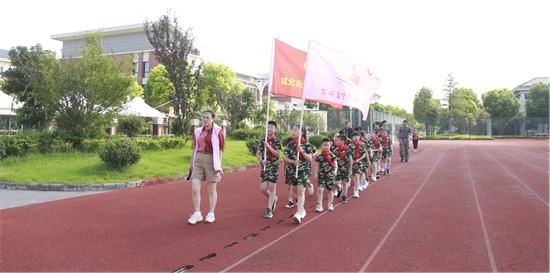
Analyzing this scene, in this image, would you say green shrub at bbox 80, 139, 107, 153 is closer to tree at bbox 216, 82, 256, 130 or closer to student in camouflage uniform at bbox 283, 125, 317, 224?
student in camouflage uniform at bbox 283, 125, 317, 224

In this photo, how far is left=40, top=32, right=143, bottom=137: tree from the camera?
12.5 meters

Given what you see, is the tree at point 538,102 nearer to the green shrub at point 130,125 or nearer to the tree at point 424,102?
the tree at point 424,102

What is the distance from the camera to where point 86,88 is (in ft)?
41.9

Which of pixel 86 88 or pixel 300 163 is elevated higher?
pixel 86 88

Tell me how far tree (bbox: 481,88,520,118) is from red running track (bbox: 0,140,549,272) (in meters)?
69.3

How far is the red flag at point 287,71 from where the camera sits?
667cm

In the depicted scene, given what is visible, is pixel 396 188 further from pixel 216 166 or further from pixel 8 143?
pixel 8 143

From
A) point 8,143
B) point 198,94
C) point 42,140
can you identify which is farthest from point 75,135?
point 198,94

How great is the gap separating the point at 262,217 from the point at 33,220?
146 inches

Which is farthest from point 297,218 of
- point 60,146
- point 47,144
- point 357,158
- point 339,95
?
point 47,144

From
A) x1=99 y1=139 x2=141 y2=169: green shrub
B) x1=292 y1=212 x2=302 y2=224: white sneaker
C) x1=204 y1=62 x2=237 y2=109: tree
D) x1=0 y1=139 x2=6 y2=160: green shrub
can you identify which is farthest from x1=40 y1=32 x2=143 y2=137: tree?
x1=204 y1=62 x2=237 y2=109: tree

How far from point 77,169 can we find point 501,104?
75.2m

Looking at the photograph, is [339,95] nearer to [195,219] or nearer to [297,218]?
[297,218]

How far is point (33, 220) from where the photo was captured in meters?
5.62
